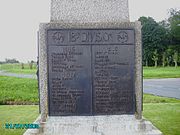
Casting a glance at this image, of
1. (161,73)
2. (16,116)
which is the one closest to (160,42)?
(161,73)

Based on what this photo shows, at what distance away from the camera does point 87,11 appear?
5.77m

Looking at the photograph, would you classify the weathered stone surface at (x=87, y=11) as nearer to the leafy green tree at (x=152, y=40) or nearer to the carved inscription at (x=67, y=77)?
the carved inscription at (x=67, y=77)

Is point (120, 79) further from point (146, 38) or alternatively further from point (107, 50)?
point (146, 38)

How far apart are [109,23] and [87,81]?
0.99 metres

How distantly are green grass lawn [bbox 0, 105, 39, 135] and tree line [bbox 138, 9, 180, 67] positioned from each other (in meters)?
52.2

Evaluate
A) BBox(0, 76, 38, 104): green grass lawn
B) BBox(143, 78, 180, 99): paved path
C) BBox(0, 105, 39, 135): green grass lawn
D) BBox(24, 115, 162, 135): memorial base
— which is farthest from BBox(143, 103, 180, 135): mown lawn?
BBox(143, 78, 180, 99): paved path

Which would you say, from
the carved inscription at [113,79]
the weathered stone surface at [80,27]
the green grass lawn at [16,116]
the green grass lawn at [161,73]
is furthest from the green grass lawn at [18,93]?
the green grass lawn at [161,73]

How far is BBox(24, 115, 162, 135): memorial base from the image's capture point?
5488 mm

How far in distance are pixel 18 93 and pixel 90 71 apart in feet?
31.5

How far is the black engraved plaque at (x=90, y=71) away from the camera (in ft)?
18.4

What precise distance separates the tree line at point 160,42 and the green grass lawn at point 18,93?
46.7 meters

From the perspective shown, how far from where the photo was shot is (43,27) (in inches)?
221

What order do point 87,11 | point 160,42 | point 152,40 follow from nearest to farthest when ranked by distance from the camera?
point 87,11 < point 152,40 < point 160,42

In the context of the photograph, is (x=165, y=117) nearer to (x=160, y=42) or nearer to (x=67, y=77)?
(x=67, y=77)
